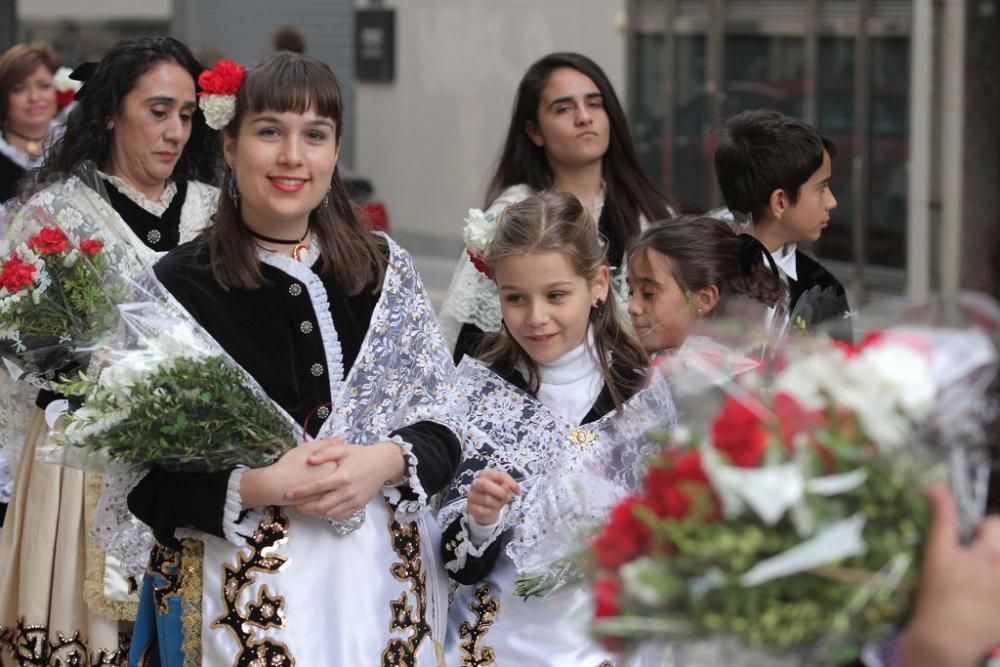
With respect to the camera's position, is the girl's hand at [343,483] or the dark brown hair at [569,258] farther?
the dark brown hair at [569,258]

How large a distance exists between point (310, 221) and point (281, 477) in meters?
0.76

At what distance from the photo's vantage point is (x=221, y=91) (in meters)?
3.96

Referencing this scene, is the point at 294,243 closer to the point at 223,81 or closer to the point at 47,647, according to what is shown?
the point at 223,81

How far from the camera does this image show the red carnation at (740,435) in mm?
2227

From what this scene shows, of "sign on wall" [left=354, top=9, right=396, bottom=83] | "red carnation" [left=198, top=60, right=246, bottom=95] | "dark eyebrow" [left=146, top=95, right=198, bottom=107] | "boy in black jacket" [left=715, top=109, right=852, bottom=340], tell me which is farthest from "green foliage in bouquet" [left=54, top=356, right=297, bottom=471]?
"sign on wall" [left=354, top=9, right=396, bottom=83]

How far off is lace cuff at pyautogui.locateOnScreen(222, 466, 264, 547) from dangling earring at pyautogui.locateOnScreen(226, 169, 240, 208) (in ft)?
2.34

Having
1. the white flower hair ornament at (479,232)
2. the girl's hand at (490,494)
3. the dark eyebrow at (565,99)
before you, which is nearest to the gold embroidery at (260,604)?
the girl's hand at (490,494)

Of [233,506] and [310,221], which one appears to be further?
[310,221]

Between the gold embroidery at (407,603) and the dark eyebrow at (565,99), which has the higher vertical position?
the dark eyebrow at (565,99)

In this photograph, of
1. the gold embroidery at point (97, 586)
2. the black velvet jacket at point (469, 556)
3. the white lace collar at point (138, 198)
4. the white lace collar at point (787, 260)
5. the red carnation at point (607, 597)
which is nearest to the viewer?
the red carnation at point (607, 597)

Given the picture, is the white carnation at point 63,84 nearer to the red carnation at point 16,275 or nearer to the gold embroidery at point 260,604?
the red carnation at point 16,275

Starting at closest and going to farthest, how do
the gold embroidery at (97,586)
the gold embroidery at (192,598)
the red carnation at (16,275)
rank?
1. the gold embroidery at (192,598)
2. the red carnation at (16,275)
3. the gold embroidery at (97,586)

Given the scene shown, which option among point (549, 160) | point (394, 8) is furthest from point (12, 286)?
point (394, 8)

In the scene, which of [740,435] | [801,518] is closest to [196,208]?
[740,435]
